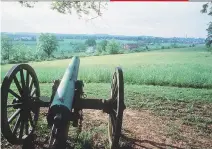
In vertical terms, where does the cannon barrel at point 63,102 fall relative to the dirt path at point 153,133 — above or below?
above

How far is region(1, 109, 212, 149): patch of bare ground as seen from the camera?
244 inches

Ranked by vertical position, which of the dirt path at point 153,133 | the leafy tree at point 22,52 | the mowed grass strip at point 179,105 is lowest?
the leafy tree at point 22,52

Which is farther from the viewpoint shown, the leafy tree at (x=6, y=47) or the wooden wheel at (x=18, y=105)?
the leafy tree at (x=6, y=47)

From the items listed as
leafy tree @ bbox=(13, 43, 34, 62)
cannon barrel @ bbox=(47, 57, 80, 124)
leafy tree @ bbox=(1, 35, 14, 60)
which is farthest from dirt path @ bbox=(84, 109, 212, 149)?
leafy tree @ bbox=(13, 43, 34, 62)

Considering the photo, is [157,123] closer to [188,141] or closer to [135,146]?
[188,141]

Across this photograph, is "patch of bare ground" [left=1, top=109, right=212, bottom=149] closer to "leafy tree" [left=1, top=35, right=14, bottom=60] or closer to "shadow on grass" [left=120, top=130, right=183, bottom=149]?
"shadow on grass" [left=120, top=130, right=183, bottom=149]

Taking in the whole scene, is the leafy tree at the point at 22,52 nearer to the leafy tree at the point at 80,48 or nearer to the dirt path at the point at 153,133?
the leafy tree at the point at 80,48

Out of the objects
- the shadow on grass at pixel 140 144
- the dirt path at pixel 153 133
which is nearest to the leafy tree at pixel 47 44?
the dirt path at pixel 153 133

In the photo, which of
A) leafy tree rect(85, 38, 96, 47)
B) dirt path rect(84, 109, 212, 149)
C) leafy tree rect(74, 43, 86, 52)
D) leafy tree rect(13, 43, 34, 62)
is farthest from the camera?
leafy tree rect(13, 43, 34, 62)

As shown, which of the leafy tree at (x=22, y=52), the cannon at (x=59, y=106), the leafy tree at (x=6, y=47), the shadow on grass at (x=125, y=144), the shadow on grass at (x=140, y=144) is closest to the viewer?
the cannon at (x=59, y=106)

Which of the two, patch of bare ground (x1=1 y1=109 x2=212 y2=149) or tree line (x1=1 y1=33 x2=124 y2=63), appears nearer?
patch of bare ground (x1=1 y1=109 x2=212 y2=149)

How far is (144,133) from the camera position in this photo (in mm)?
7059

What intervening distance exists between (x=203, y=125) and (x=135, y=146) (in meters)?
2.88

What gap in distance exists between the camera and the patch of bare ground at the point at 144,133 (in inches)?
244
